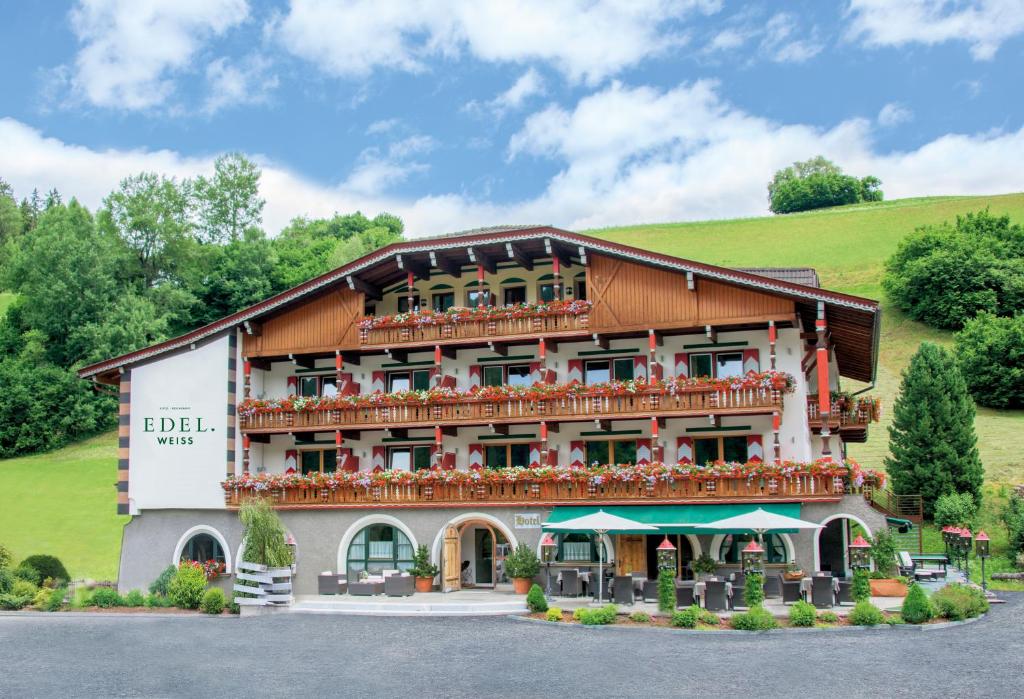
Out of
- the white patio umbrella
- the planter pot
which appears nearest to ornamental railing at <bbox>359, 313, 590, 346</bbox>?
the white patio umbrella

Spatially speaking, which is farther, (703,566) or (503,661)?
(703,566)

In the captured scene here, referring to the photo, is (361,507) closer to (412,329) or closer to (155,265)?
(412,329)

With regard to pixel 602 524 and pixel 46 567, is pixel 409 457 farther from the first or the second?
pixel 46 567

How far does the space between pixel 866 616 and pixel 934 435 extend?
2189 cm

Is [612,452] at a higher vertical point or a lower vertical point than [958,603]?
higher

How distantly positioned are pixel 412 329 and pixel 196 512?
30.6 feet

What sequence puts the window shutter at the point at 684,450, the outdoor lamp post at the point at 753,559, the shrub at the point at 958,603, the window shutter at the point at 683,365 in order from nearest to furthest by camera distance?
the shrub at the point at 958,603, the outdoor lamp post at the point at 753,559, the window shutter at the point at 684,450, the window shutter at the point at 683,365

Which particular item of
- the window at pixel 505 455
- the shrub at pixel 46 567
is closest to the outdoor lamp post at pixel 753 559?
the window at pixel 505 455

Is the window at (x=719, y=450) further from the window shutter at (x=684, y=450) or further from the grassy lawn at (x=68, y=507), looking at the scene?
the grassy lawn at (x=68, y=507)

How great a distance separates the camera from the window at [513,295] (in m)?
36.2

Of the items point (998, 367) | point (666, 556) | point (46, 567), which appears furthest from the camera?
point (998, 367)

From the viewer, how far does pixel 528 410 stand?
110 ft

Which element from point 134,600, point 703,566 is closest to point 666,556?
point 703,566

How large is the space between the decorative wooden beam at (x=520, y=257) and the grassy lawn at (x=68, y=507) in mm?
21990
